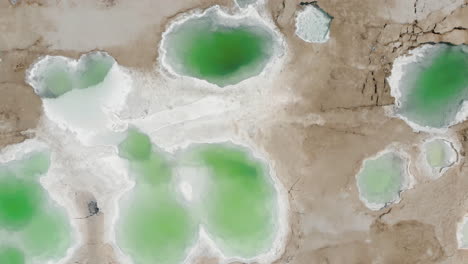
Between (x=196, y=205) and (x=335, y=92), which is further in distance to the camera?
(x=196, y=205)

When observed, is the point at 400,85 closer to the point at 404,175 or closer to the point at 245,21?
the point at 404,175

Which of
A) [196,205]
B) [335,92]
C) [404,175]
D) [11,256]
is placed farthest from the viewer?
[196,205]

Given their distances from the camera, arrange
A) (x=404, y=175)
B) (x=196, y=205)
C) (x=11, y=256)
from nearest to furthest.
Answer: (x=404, y=175) < (x=11, y=256) < (x=196, y=205)

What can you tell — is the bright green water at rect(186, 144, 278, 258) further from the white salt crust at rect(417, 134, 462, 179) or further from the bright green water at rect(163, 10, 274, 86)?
the white salt crust at rect(417, 134, 462, 179)

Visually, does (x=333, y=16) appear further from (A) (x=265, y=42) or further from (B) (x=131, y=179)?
(B) (x=131, y=179)

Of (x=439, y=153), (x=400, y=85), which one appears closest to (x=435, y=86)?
(x=400, y=85)

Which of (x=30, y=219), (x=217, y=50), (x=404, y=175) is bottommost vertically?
(x=30, y=219)

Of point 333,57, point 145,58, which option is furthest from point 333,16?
point 145,58
